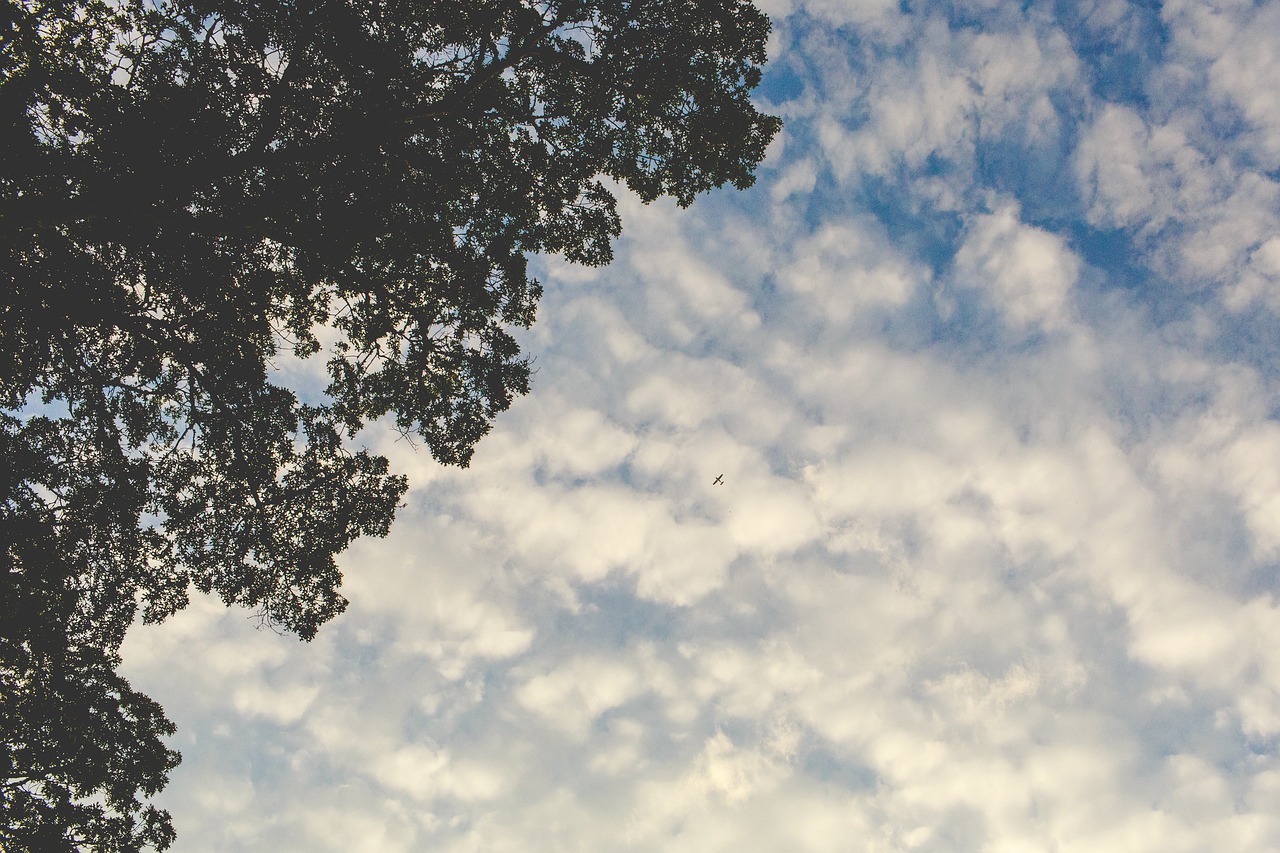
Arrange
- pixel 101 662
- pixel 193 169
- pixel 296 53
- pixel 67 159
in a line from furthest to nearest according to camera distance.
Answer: pixel 101 662, pixel 296 53, pixel 193 169, pixel 67 159

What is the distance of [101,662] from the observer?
11.5m

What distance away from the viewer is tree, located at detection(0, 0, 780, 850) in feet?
30.5

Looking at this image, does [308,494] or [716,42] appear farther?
[308,494]

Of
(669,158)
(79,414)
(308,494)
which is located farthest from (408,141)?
(79,414)

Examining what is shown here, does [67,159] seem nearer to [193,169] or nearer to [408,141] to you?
[193,169]

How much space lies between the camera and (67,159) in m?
8.38

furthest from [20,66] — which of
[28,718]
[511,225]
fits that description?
[28,718]

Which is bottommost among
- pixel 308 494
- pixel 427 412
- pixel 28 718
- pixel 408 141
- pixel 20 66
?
pixel 28 718

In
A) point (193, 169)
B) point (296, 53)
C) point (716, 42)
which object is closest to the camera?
point (193, 169)

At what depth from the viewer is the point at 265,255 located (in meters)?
11.2

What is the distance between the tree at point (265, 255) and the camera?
9281 millimetres

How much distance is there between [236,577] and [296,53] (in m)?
8.85

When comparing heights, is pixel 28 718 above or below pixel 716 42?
below

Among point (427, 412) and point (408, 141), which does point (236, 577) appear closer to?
point (427, 412)
